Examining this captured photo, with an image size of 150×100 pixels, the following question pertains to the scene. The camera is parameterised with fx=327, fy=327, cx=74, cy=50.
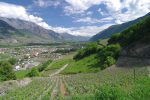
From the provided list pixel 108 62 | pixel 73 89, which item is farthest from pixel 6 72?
pixel 73 89

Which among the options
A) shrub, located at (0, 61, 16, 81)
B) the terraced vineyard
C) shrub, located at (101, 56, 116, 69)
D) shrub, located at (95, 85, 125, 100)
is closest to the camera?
shrub, located at (95, 85, 125, 100)

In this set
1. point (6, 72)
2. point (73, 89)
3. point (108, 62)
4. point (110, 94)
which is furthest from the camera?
point (6, 72)

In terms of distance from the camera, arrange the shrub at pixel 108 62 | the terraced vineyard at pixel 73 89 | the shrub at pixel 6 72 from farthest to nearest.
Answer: the shrub at pixel 6 72 < the shrub at pixel 108 62 < the terraced vineyard at pixel 73 89

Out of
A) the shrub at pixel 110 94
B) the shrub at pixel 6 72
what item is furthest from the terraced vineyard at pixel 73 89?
the shrub at pixel 6 72

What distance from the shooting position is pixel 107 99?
74.5 ft

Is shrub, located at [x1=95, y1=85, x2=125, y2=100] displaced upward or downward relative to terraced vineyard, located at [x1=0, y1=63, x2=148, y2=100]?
upward

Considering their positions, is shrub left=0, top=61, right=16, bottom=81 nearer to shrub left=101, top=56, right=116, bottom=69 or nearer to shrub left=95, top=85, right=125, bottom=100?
shrub left=101, top=56, right=116, bottom=69

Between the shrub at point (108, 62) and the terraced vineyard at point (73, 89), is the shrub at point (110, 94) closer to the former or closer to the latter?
the terraced vineyard at point (73, 89)

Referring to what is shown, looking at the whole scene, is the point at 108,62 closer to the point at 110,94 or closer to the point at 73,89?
the point at 73,89

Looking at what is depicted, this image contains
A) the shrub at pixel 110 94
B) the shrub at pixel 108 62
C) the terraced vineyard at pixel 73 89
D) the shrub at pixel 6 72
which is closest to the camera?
the shrub at pixel 110 94

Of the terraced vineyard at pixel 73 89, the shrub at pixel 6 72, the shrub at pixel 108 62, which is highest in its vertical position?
the shrub at pixel 108 62

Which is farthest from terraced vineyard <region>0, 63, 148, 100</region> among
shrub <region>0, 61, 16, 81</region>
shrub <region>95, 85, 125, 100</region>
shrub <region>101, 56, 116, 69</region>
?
shrub <region>0, 61, 16, 81</region>

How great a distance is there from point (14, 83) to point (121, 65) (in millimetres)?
30132

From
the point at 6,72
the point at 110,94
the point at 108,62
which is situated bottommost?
the point at 6,72
